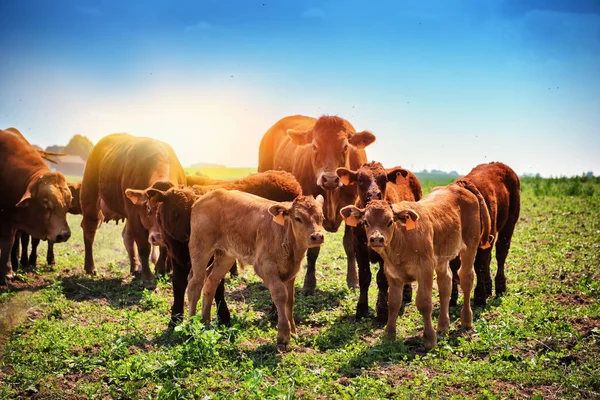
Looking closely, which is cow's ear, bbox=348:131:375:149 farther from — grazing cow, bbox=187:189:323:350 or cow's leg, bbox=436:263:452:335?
cow's leg, bbox=436:263:452:335

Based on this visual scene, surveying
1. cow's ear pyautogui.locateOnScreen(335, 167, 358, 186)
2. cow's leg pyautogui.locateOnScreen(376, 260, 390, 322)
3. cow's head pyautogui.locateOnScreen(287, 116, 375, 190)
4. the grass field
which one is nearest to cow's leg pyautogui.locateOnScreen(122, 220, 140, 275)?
the grass field

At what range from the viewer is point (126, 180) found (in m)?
11.6

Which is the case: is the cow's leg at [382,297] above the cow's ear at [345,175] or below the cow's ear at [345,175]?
below

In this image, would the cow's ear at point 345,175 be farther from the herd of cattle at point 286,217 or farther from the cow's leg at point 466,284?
the cow's leg at point 466,284

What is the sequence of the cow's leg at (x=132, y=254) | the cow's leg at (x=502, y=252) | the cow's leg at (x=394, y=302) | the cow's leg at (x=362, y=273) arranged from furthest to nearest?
the cow's leg at (x=132, y=254), the cow's leg at (x=502, y=252), the cow's leg at (x=362, y=273), the cow's leg at (x=394, y=302)

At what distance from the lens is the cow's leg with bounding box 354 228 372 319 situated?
28.2ft

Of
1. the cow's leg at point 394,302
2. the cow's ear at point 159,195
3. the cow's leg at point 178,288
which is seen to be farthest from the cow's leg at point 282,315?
the cow's ear at point 159,195

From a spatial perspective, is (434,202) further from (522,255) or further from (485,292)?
(522,255)

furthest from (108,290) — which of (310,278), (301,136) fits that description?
(301,136)

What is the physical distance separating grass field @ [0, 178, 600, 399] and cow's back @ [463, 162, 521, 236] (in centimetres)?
123

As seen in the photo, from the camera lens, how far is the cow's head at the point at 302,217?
6.96m

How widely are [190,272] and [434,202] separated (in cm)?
361

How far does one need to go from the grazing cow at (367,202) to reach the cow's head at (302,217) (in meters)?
1.53

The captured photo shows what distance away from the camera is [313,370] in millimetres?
6418
